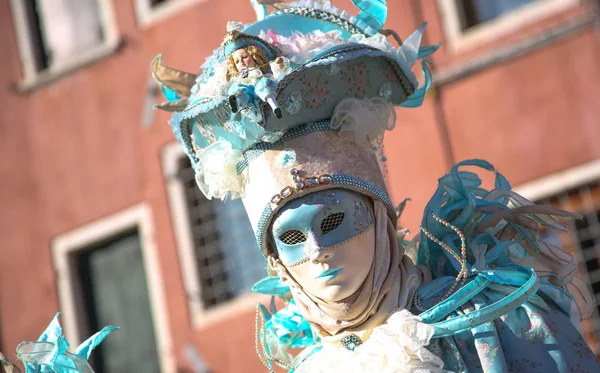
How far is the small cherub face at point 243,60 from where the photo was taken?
462 centimetres

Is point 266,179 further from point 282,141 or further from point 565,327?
point 565,327

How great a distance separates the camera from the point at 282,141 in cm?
461

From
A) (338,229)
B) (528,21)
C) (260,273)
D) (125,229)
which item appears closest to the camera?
(338,229)

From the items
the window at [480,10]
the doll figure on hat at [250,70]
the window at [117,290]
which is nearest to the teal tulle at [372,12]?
the doll figure on hat at [250,70]

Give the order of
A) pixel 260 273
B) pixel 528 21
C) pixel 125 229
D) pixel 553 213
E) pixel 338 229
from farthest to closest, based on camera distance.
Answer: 1. pixel 125 229
2. pixel 260 273
3. pixel 528 21
4. pixel 553 213
5. pixel 338 229

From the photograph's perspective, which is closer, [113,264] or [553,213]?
[553,213]

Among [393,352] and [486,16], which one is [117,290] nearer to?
[486,16]

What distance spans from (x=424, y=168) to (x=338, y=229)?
699cm

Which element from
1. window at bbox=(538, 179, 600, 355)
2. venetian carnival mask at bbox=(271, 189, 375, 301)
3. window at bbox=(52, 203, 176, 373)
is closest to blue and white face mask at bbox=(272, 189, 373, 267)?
venetian carnival mask at bbox=(271, 189, 375, 301)

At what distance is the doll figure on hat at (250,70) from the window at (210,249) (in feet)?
24.2

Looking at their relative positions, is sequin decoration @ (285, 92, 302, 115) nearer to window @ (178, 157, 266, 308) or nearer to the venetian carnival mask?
the venetian carnival mask

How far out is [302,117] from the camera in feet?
15.1

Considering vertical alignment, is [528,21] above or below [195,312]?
above

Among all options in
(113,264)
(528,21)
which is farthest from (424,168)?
(113,264)
